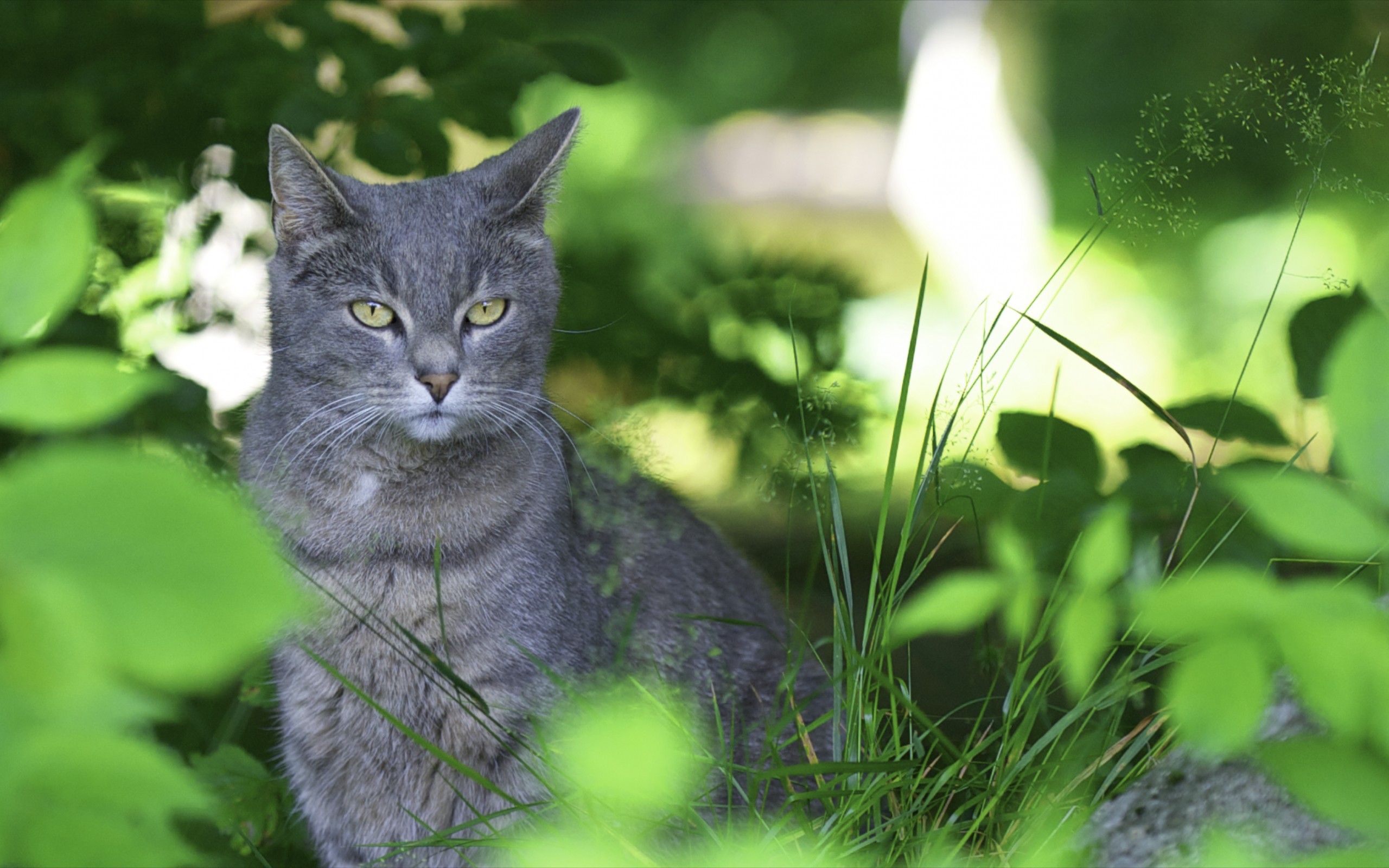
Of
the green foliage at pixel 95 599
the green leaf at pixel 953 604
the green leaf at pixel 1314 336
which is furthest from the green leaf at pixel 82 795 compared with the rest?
the green leaf at pixel 1314 336

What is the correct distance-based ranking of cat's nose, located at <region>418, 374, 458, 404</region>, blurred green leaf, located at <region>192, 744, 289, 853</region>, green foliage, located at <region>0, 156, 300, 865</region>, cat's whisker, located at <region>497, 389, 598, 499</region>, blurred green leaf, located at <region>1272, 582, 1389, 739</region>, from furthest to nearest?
cat's whisker, located at <region>497, 389, 598, 499</region> < cat's nose, located at <region>418, 374, 458, 404</region> < blurred green leaf, located at <region>192, 744, 289, 853</region> < blurred green leaf, located at <region>1272, 582, 1389, 739</region> < green foliage, located at <region>0, 156, 300, 865</region>

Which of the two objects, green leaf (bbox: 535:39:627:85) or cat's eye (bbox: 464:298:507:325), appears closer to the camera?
cat's eye (bbox: 464:298:507:325)

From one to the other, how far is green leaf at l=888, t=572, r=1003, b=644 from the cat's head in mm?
1273

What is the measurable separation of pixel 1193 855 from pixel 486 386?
50.3 inches

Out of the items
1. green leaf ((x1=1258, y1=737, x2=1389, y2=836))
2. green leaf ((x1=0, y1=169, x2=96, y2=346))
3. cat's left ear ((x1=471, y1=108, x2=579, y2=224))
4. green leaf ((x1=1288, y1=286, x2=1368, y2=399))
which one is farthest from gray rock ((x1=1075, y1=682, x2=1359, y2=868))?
cat's left ear ((x1=471, y1=108, x2=579, y2=224))

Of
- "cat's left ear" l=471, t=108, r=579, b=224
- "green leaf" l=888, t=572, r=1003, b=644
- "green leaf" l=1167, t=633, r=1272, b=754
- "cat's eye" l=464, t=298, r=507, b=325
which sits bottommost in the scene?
"cat's eye" l=464, t=298, r=507, b=325

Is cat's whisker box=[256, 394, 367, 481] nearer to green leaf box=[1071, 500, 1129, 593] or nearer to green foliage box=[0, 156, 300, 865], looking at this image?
green foliage box=[0, 156, 300, 865]

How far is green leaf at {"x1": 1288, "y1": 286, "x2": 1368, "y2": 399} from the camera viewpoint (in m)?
1.57

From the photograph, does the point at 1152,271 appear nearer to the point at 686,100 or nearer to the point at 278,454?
the point at 686,100

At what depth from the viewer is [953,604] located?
2.17 feet

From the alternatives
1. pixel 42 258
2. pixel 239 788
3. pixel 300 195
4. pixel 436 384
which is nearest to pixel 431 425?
pixel 436 384

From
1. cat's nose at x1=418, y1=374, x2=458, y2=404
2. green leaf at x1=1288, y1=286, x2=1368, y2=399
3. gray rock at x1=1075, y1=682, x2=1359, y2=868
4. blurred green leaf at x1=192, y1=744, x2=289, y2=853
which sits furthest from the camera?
cat's nose at x1=418, y1=374, x2=458, y2=404

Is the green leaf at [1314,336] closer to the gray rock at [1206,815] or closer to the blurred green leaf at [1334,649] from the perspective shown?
the gray rock at [1206,815]

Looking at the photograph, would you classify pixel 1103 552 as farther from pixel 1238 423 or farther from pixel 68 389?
pixel 1238 423
